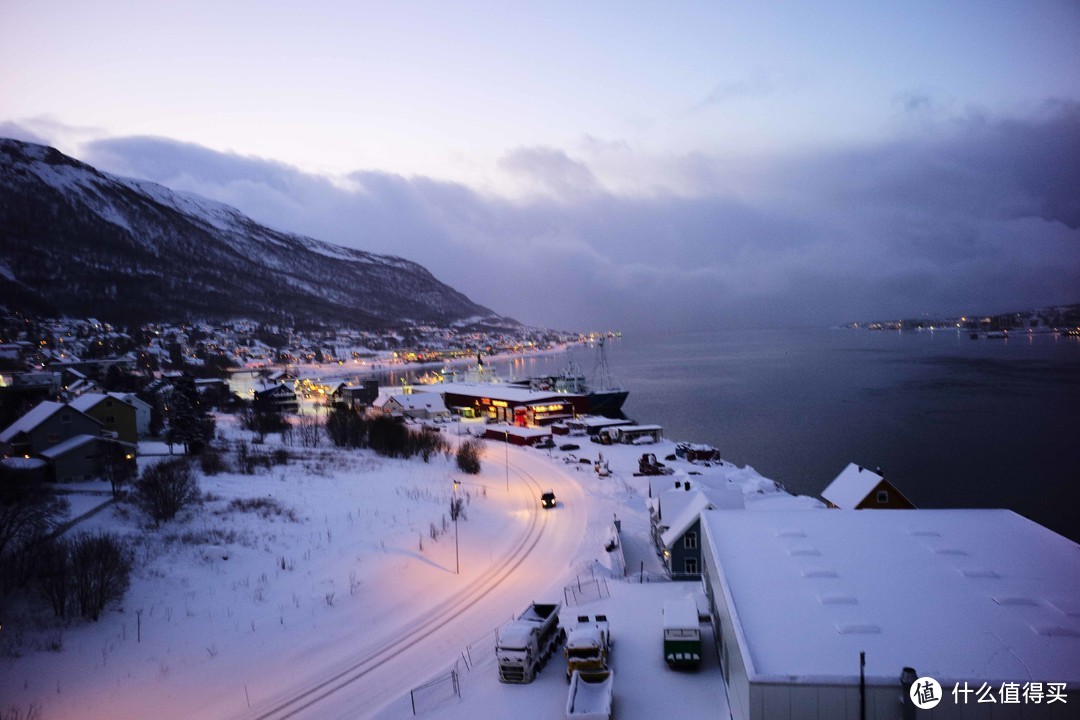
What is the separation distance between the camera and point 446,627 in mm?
10945

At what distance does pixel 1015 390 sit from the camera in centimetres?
4878

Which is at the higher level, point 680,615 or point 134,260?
point 134,260

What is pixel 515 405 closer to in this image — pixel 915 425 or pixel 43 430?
pixel 915 425

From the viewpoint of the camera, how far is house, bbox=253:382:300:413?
131 feet

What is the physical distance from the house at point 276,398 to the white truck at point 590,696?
34918 millimetres

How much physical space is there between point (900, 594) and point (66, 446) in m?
19.3

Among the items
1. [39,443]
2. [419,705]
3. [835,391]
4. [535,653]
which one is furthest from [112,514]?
[835,391]

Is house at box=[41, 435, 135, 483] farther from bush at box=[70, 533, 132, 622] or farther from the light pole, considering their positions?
the light pole

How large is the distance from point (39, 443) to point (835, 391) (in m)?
56.4

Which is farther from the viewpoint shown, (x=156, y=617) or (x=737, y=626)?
(x=156, y=617)

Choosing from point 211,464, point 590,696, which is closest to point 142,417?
point 211,464

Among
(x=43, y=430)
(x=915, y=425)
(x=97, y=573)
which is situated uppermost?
(x=43, y=430)

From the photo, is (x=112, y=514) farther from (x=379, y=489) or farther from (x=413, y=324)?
(x=413, y=324)

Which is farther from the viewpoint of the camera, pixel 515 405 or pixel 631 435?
pixel 515 405
